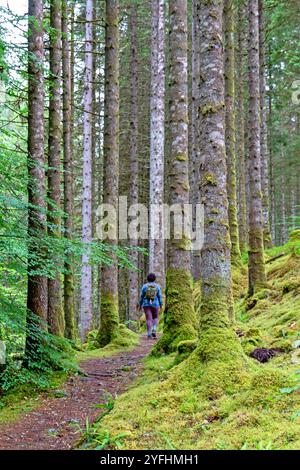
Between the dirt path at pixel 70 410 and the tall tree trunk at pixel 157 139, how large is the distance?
7.00 meters

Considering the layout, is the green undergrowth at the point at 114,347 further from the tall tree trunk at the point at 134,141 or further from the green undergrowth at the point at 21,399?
the tall tree trunk at the point at 134,141

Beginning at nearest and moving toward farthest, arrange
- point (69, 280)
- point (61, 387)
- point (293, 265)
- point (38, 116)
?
point (61, 387)
point (38, 116)
point (293, 265)
point (69, 280)

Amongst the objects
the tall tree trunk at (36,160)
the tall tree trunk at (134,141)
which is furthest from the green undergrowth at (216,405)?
the tall tree trunk at (134,141)

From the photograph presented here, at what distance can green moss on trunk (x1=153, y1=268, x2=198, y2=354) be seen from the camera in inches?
328

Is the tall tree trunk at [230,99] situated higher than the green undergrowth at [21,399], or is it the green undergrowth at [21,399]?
the tall tree trunk at [230,99]

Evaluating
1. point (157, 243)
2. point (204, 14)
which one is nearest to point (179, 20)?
point (204, 14)

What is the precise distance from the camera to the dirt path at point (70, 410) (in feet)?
16.8

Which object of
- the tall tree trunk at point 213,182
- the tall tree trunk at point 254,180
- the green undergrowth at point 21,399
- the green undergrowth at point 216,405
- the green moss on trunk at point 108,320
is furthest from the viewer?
the green moss on trunk at point 108,320

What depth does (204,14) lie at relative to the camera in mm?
6207

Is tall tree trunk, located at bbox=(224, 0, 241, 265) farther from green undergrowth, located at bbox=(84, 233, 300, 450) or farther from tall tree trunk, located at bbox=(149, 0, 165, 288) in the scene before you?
green undergrowth, located at bbox=(84, 233, 300, 450)

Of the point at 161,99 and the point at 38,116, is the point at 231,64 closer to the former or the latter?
the point at 161,99

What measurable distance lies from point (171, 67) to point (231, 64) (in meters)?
7.00

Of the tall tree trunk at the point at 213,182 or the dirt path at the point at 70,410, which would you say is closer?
the dirt path at the point at 70,410

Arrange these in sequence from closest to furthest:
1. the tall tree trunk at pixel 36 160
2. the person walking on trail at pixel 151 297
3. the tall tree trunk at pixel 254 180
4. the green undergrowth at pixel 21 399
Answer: the green undergrowth at pixel 21 399, the tall tree trunk at pixel 36 160, the tall tree trunk at pixel 254 180, the person walking on trail at pixel 151 297
